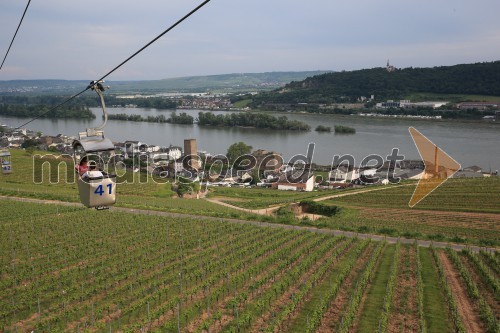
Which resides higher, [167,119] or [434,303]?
[167,119]

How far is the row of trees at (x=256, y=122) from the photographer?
236 ft

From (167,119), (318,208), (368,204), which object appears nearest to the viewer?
(318,208)

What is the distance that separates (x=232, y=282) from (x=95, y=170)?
8.62 metres

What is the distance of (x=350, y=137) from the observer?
2452 inches

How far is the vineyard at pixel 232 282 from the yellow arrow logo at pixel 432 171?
48.8 ft

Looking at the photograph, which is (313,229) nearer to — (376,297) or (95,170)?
(376,297)

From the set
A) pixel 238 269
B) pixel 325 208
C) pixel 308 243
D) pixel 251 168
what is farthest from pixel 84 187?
pixel 251 168

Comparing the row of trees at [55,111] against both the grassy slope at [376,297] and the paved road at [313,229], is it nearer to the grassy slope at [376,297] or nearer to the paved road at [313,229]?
the paved road at [313,229]

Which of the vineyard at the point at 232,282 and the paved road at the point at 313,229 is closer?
the vineyard at the point at 232,282

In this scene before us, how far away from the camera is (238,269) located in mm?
14820

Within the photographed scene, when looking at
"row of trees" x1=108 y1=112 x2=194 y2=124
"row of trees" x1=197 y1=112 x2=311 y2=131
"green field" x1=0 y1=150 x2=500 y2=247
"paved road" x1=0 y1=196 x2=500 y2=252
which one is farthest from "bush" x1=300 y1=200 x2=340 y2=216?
"row of trees" x1=108 y1=112 x2=194 y2=124

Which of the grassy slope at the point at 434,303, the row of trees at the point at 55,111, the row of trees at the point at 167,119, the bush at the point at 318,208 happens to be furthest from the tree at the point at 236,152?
the row of trees at the point at 55,111

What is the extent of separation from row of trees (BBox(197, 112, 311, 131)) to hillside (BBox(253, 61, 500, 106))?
38166mm

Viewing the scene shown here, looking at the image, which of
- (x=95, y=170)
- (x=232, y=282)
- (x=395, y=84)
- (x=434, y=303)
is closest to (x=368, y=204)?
(x=434, y=303)
